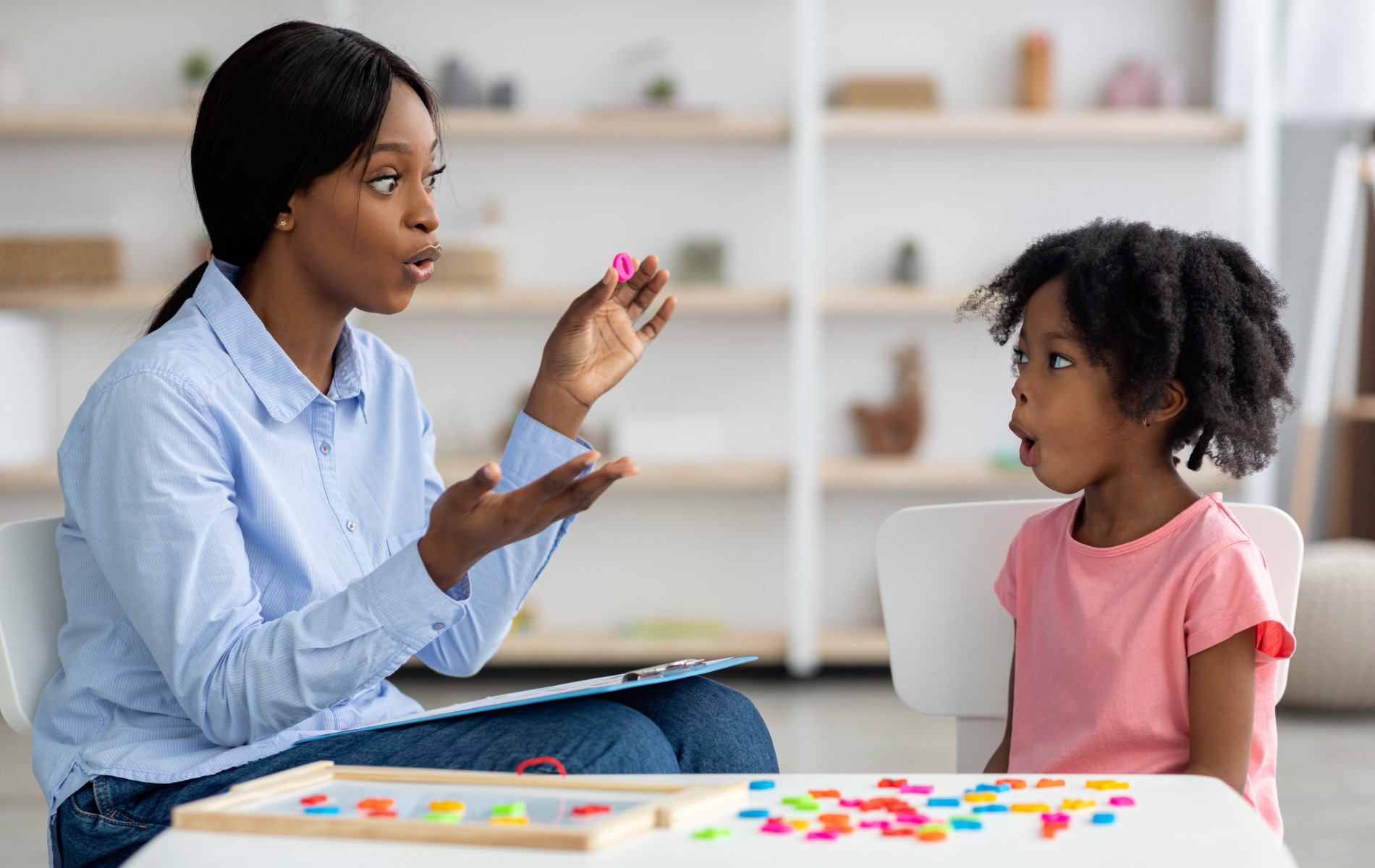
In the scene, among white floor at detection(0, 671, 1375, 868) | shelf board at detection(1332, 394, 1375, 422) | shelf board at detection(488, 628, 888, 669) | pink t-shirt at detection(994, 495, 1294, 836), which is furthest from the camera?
shelf board at detection(1332, 394, 1375, 422)

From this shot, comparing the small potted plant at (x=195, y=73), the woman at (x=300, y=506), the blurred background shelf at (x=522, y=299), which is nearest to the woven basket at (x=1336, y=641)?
the blurred background shelf at (x=522, y=299)

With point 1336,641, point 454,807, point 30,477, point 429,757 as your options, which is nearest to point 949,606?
point 429,757

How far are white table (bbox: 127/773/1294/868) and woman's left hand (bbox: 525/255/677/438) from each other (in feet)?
1.91

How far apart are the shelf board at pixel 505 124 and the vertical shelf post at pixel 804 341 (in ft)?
0.29

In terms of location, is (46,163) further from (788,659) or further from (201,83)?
(788,659)

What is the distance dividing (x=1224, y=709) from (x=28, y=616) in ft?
3.44

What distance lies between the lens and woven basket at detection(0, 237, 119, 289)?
3.45m

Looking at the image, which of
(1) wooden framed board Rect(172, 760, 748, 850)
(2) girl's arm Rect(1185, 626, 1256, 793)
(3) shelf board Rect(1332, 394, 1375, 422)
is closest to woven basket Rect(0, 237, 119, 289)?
(1) wooden framed board Rect(172, 760, 748, 850)

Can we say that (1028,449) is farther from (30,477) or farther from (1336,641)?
(30,477)

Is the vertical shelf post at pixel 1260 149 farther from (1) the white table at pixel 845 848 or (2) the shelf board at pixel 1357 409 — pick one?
(1) the white table at pixel 845 848

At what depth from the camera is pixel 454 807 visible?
0.78m

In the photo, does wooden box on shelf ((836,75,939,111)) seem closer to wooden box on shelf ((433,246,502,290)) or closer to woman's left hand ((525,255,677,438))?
wooden box on shelf ((433,246,502,290))

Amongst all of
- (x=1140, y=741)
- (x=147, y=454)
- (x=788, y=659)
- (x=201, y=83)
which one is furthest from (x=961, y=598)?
(x=201, y=83)

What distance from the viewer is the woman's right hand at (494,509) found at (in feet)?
2.94
